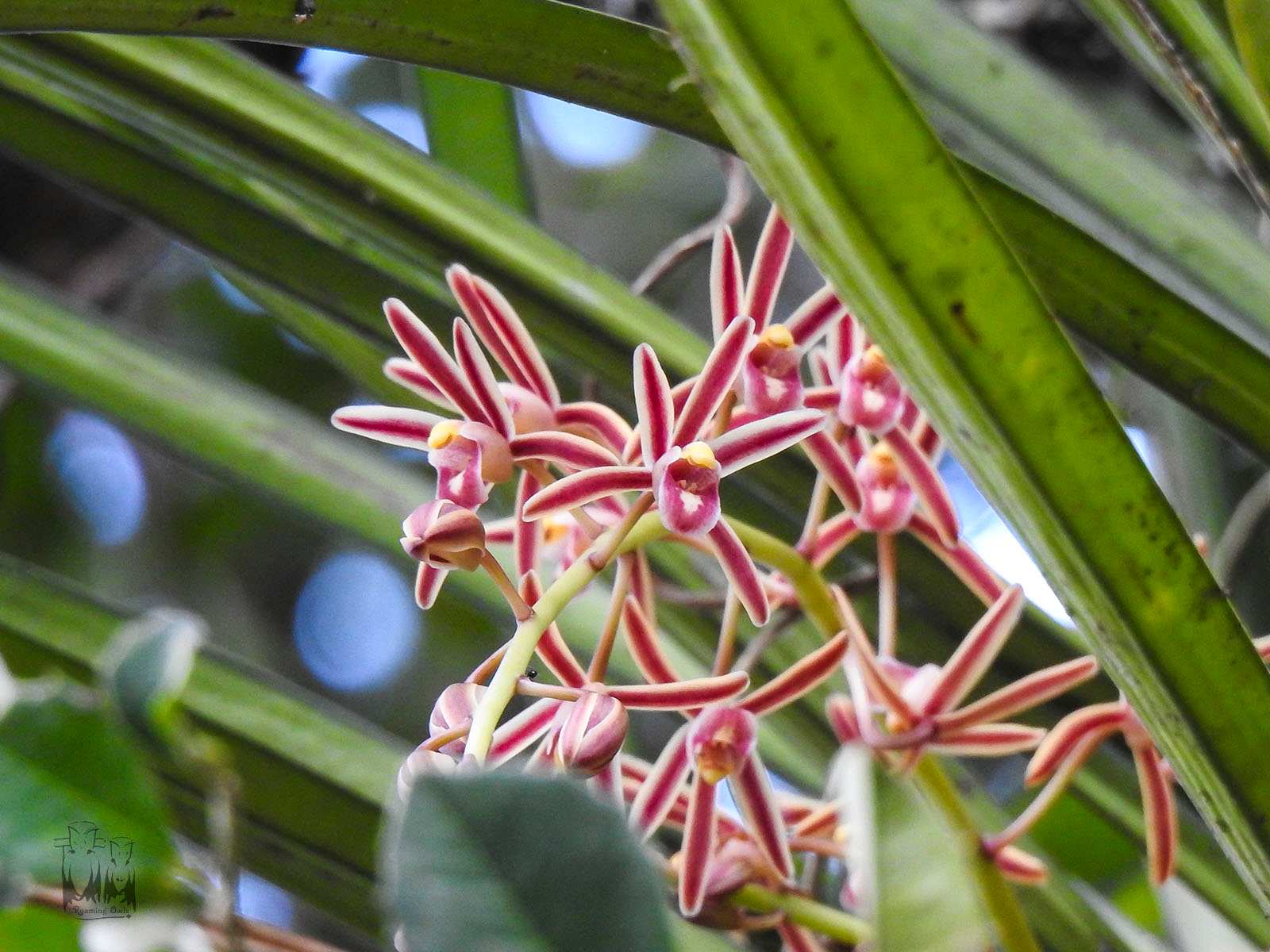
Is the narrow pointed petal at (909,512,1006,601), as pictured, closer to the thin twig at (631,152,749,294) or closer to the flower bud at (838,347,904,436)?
the flower bud at (838,347,904,436)

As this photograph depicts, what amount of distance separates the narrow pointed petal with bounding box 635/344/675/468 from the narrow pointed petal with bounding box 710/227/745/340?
39mm

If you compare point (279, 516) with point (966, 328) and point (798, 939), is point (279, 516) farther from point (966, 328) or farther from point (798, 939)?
point (966, 328)

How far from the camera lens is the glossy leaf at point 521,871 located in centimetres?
23

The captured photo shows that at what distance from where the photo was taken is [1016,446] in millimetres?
320

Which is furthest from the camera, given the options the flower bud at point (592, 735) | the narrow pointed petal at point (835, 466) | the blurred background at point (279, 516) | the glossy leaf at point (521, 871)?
Result: the blurred background at point (279, 516)

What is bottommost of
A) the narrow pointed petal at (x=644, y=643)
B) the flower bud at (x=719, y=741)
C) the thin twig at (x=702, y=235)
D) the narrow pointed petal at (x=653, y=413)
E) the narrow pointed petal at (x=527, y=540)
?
the flower bud at (x=719, y=741)

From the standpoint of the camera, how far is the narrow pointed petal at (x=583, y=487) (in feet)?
1.28

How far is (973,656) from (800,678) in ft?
0.25

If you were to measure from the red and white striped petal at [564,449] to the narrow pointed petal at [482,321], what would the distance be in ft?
0.13

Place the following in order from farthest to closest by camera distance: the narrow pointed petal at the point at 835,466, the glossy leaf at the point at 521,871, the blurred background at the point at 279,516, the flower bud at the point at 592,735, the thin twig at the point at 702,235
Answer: the blurred background at the point at 279,516, the thin twig at the point at 702,235, the narrow pointed petal at the point at 835,466, the flower bud at the point at 592,735, the glossy leaf at the point at 521,871

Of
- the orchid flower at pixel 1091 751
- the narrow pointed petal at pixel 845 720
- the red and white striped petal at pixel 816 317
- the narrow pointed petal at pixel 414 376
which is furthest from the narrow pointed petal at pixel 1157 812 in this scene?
the narrow pointed petal at pixel 414 376

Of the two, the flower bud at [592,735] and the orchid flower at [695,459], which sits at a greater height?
the orchid flower at [695,459]

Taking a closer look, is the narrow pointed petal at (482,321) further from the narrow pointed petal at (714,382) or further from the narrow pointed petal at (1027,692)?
the narrow pointed petal at (1027,692)

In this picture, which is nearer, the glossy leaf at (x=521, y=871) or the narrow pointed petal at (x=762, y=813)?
the glossy leaf at (x=521, y=871)
